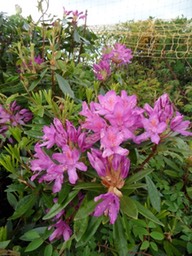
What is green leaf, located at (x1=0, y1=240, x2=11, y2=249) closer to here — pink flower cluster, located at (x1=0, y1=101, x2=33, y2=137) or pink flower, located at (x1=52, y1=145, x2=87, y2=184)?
pink flower, located at (x1=52, y1=145, x2=87, y2=184)

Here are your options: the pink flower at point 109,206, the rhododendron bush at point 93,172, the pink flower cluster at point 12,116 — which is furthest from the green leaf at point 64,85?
the pink flower at point 109,206

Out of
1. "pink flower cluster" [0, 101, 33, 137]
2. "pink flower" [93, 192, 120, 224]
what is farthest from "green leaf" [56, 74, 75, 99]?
"pink flower" [93, 192, 120, 224]

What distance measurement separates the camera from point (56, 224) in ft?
3.84

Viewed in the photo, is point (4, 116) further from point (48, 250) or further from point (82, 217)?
point (82, 217)

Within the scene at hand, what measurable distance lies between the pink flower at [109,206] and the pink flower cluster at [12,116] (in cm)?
68

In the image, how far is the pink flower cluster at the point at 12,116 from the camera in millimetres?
1490

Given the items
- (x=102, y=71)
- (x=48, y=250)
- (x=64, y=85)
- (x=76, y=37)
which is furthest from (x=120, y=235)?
(x=76, y=37)

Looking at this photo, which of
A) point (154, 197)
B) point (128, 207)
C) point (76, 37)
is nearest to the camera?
point (128, 207)

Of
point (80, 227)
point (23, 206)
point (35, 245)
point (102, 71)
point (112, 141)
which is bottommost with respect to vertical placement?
point (35, 245)

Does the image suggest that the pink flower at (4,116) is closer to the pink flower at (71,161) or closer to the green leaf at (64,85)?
the green leaf at (64,85)

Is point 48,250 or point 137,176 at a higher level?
point 137,176

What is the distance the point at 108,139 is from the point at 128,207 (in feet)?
0.55

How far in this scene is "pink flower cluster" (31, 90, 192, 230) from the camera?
92cm

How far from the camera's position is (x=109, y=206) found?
93 centimetres
